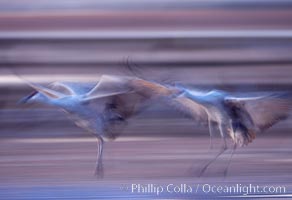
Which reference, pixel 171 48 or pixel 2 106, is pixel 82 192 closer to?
pixel 2 106

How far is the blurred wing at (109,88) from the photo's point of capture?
2871mm

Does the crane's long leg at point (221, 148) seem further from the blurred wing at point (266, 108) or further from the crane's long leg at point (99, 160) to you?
the crane's long leg at point (99, 160)

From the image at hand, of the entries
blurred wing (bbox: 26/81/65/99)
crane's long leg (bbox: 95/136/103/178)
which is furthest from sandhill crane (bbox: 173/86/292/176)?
blurred wing (bbox: 26/81/65/99)

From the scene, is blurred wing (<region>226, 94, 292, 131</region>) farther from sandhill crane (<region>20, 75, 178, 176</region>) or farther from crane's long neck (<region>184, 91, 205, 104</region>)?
sandhill crane (<region>20, 75, 178, 176</region>)

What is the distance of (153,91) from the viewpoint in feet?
9.54

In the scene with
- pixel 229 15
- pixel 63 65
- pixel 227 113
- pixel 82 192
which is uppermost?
pixel 229 15

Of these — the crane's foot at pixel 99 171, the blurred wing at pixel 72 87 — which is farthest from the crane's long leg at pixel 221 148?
the blurred wing at pixel 72 87

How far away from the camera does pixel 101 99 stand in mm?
2908

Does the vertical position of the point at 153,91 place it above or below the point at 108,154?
above

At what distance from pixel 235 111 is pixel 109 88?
0.53m

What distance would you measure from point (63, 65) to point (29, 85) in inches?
6.2

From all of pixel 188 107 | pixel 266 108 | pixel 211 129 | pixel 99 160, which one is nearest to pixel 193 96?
pixel 188 107

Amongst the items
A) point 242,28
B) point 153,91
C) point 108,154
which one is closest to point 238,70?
point 242,28

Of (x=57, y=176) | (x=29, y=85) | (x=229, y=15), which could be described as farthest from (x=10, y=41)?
(x=229, y=15)
